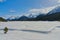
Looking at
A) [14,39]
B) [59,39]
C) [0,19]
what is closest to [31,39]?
[14,39]

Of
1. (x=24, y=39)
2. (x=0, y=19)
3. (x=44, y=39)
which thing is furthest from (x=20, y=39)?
(x=0, y=19)

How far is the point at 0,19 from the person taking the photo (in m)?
36.9

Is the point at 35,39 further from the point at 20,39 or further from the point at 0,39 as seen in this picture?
the point at 0,39

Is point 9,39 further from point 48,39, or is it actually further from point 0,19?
point 0,19

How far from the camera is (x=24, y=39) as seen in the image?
851cm

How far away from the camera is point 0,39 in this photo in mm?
8203

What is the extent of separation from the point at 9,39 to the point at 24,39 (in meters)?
0.80

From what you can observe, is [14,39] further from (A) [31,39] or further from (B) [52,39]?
(B) [52,39]

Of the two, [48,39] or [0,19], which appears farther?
[0,19]

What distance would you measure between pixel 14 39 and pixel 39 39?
→ 1.37 meters

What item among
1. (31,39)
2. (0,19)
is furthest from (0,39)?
(0,19)

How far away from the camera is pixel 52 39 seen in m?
8.70

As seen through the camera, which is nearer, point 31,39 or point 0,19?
point 31,39

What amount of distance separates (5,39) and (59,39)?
290 cm
